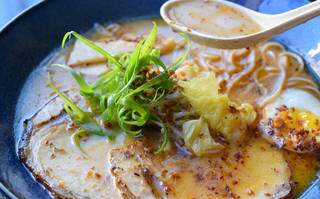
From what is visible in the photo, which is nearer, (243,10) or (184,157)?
(184,157)

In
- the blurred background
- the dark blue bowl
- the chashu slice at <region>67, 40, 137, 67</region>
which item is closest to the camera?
the dark blue bowl

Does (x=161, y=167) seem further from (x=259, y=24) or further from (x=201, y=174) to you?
(x=259, y=24)

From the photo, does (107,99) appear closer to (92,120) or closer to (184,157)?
(92,120)

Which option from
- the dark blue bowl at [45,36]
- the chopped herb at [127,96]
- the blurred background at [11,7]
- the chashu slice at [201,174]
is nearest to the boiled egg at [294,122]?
the chashu slice at [201,174]

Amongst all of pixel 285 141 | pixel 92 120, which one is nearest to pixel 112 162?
pixel 92 120

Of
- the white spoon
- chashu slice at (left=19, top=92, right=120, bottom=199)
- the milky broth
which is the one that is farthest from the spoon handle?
chashu slice at (left=19, top=92, right=120, bottom=199)

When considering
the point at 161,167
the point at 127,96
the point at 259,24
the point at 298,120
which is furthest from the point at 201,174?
the point at 259,24

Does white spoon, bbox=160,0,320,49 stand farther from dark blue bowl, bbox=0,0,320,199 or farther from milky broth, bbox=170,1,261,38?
dark blue bowl, bbox=0,0,320,199
